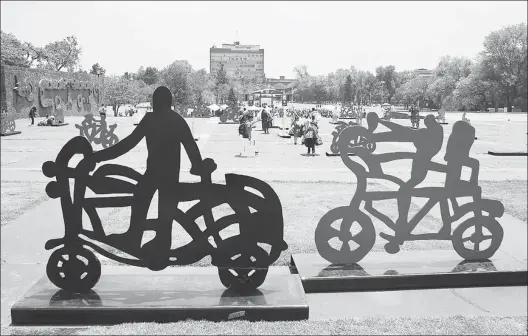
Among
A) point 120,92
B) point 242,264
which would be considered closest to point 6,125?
point 242,264

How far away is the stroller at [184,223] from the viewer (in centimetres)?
538

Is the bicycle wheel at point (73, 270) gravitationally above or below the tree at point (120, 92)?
below

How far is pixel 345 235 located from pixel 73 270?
3.25 meters

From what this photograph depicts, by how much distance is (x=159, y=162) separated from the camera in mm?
5359

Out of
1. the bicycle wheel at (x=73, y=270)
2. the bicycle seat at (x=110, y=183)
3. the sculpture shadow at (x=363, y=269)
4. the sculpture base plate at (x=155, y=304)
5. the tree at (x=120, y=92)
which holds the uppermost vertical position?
the tree at (x=120, y=92)

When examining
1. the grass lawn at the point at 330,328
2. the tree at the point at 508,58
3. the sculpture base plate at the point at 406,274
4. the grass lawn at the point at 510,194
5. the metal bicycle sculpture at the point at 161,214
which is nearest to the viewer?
the grass lawn at the point at 330,328

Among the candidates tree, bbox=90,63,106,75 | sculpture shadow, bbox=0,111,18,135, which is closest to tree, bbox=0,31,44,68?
tree, bbox=90,63,106,75

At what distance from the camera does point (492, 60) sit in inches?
2303

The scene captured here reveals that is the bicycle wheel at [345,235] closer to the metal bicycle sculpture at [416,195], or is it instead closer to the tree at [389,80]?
the metal bicycle sculpture at [416,195]

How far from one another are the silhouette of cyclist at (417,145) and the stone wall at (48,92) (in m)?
33.1

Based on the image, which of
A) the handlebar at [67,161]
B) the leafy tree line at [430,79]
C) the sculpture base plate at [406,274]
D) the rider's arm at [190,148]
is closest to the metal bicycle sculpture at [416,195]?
the sculpture base plate at [406,274]

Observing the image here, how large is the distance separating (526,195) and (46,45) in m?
76.1

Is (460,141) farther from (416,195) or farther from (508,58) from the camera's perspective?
(508,58)

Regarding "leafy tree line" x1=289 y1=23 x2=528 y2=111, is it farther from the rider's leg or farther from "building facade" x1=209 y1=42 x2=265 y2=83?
the rider's leg
